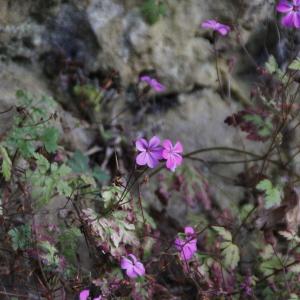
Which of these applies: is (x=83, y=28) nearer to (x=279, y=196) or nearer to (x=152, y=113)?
(x=152, y=113)

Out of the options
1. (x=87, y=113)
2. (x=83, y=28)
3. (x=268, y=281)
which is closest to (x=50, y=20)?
(x=83, y=28)

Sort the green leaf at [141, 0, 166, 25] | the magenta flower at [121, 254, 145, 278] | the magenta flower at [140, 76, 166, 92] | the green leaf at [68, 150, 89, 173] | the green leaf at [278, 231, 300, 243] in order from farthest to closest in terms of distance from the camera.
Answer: the green leaf at [141, 0, 166, 25] → the magenta flower at [140, 76, 166, 92] → the green leaf at [68, 150, 89, 173] → the green leaf at [278, 231, 300, 243] → the magenta flower at [121, 254, 145, 278]

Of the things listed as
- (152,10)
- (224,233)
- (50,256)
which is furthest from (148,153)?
(152,10)

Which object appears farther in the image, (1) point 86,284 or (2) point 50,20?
(2) point 50,20

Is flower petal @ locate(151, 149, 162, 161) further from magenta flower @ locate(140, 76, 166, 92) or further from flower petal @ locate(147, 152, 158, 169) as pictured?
magenta flower @ locate(140, 76, 166, 92)

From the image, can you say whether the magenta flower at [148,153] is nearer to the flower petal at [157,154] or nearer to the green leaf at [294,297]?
the flower petal at [157,154]

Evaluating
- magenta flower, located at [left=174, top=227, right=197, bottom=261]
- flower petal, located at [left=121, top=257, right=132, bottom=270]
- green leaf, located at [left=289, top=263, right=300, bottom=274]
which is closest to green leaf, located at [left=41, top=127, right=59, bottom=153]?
flower petal, located at [left=121, top=257, right=132, bottom=270]

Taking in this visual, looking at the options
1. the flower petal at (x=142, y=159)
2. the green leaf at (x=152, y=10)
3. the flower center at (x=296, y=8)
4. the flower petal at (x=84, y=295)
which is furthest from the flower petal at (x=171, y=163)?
the green leaf at (x=152, y=10)
